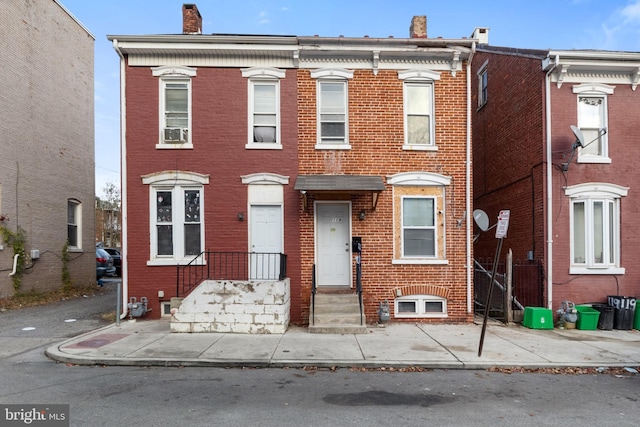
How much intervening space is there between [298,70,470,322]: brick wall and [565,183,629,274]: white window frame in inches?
116

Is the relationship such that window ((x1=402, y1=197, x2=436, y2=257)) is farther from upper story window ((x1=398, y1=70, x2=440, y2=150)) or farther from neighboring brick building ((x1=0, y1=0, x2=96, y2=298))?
neighboring brick building ((x1=0, y1=0, x2=96, y2=298))

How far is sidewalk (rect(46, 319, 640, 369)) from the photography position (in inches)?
281

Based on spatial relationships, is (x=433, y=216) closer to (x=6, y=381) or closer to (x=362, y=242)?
(x=362, y=242)

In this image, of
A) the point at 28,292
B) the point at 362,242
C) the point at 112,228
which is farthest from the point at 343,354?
the point at 112,228

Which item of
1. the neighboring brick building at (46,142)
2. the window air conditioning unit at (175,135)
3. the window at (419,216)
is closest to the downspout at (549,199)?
the window at (419,216)

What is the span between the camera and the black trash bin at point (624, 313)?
10.4 meters

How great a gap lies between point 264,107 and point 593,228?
917 centimetres

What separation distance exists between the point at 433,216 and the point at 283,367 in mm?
5844

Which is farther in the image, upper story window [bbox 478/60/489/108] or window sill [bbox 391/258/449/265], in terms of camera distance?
upper story window [bbox 478/60/489/108]

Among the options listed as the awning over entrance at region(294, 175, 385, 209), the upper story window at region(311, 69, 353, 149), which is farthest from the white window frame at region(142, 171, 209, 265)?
the upper story window at region(311, 69, 353, 149)

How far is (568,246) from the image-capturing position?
10961mm

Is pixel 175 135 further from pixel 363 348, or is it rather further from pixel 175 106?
pixel 363 348

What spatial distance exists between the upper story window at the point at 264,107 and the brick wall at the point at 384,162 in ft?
1.97

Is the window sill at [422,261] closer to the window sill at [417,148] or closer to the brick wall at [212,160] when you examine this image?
the brick wall at [212,160]
